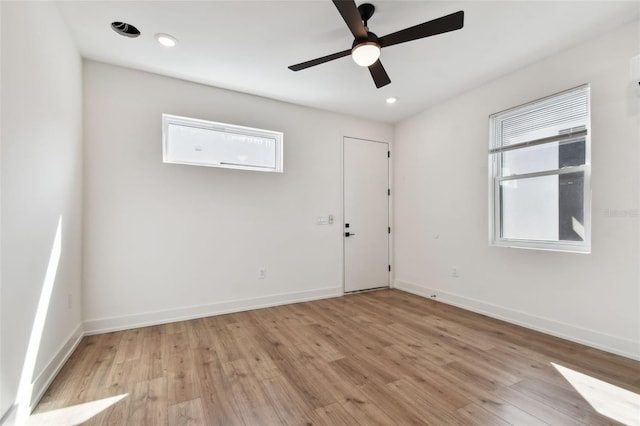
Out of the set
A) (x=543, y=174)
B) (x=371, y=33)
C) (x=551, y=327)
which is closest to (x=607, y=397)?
(x=551, y=327)

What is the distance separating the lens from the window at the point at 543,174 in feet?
8.77

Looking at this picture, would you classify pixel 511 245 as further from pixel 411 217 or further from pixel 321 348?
pixel 321 348

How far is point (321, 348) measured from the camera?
99.0 inches

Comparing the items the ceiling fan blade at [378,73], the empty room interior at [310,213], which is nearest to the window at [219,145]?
the empty room interior at [310,213]

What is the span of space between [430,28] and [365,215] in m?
3.00

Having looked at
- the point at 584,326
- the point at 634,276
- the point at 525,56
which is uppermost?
the point at 525,56

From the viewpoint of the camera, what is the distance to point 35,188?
1830mm

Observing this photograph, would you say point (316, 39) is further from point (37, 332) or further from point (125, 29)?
point (37, 332)

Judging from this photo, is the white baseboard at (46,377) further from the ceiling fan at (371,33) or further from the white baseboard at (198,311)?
the ceiling fan at (371,33)

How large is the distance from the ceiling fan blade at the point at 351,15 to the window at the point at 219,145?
213 centimetres

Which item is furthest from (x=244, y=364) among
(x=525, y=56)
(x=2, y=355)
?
(x=525, y=56)

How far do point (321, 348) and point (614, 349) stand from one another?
252 centimetres

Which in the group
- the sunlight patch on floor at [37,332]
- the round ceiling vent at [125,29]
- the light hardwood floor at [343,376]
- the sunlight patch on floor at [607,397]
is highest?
the round ceiling vent at [125,29]

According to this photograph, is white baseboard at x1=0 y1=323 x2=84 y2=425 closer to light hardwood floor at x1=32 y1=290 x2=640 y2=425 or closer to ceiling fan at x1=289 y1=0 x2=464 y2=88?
light hardwood floor at x1=32 y1=290 x2=640 y2=425
